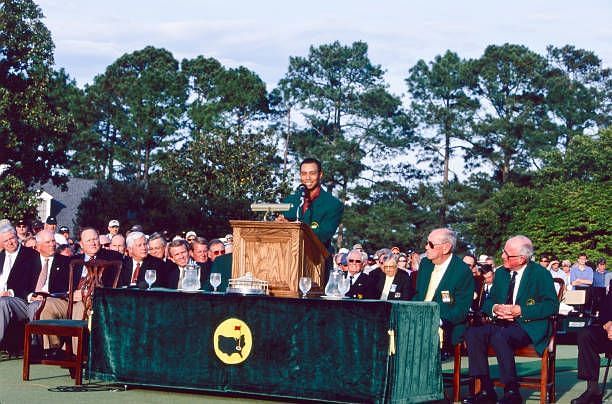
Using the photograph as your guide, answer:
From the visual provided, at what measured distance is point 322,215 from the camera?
985cm

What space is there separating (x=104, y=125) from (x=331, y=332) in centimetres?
6656

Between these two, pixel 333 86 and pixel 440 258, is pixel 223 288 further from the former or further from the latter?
pixel 333 86

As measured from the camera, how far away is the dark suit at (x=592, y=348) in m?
10.3

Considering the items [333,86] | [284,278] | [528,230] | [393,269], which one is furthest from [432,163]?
[284,278]

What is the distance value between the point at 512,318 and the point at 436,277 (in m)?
0.79

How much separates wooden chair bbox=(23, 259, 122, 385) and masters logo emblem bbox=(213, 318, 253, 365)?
5.12 ft

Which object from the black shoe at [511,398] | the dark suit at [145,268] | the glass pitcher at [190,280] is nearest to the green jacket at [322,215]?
the glass pitcher at [190,280]

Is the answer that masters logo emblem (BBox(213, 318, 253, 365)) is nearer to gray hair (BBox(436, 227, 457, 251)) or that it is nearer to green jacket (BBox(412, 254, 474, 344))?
green jacket (BBox(412, 254, 474, 344))

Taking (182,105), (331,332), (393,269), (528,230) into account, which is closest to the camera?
(331,332)

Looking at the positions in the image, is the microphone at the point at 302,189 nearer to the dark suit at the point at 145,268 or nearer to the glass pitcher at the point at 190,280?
the glass pitcher at the point at 190,280

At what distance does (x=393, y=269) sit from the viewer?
43.5 feet

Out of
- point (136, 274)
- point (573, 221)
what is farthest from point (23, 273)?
point (573, 221)

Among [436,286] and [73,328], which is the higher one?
[436,286]

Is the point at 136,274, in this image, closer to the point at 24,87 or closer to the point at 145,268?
the point at 145,268
